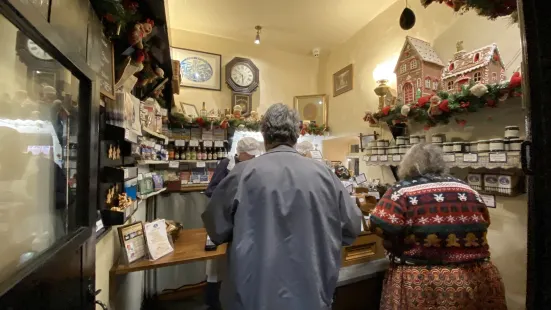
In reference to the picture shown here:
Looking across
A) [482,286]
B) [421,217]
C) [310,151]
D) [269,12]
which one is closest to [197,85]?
[269,12]

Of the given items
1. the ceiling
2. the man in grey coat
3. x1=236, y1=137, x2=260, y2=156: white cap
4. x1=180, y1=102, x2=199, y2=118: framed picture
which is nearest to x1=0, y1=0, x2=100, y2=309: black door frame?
the man in grey coat

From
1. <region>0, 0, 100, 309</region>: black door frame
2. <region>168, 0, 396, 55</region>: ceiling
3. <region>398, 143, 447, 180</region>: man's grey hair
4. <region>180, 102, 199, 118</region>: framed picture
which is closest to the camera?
<region>0, 0, 100, 309</region>: black door frame

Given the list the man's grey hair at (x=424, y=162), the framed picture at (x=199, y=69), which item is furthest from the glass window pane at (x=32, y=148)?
the framed picture at (x=199, y=69)

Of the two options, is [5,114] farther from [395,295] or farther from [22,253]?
[395,295]

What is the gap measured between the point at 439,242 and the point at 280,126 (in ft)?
3.55

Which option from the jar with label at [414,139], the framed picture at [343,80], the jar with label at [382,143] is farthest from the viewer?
the framed picture at [343,80]

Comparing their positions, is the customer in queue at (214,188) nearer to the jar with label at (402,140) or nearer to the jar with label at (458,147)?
the jar with label at (402,140)

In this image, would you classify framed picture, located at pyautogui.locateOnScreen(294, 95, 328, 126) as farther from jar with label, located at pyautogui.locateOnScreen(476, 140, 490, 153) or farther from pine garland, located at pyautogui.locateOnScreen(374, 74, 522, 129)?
jar with label, located at pyautogui.locateOnScreen(476, 140, 490, 153)

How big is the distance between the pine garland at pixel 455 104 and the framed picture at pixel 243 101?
1.97 m

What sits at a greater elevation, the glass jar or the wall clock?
the wall clock

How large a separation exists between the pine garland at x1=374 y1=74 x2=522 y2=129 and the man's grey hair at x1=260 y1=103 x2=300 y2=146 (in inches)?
49.3

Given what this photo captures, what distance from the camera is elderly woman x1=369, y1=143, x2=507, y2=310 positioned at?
4.56 feet

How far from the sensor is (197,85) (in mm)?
3529

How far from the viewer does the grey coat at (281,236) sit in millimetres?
1041
